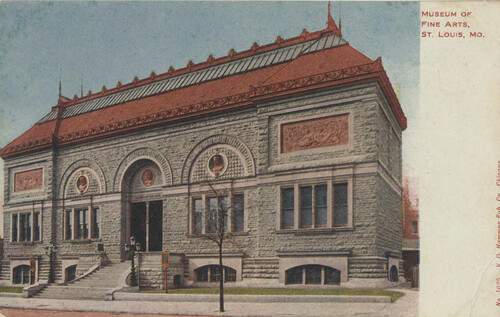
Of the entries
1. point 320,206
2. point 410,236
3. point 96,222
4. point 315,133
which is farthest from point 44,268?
point 410,236

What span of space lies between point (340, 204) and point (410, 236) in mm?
2505

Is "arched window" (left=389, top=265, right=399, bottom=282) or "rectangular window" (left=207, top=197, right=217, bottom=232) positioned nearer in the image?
"arched window" (left=389, top=265, right=399, bottom=282)

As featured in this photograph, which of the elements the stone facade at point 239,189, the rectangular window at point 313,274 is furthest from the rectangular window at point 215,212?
the rectangular window at point 313,274

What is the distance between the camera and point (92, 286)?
59.8 ft

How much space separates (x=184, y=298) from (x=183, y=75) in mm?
8010

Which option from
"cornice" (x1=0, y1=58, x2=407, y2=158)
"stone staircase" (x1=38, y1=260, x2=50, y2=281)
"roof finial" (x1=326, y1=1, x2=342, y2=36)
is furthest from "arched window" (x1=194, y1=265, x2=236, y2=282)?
"roof finial" (x1=326, y1=1, x2=342, y2=36)

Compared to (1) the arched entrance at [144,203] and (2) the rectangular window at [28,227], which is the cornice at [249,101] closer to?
(1) the arched entrance at [144,203]

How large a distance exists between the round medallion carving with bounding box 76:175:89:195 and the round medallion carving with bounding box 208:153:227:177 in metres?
5.18

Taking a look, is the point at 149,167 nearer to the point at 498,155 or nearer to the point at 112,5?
the point at 112,5

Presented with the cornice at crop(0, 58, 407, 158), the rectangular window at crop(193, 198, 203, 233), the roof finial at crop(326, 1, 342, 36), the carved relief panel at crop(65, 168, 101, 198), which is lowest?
the rectangular window at crop(193, 198, 203, 233)

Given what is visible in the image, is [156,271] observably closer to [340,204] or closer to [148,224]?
[148,224]

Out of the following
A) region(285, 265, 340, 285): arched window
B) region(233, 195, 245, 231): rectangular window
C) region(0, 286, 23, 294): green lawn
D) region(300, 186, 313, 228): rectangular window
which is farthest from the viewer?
region(0, 286, 23, 294): green lawn

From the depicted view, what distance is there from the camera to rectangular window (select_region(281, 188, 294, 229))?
16.5m

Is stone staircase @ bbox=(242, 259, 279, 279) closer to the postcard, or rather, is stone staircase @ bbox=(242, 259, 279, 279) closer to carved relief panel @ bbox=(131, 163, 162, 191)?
the postcard
